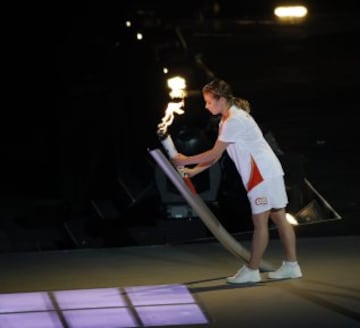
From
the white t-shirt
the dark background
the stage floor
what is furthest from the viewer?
the dark background

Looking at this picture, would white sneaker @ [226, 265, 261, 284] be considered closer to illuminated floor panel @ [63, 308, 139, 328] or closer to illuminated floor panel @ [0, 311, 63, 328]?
illuminated floor panel @ [63, 308, 139, 328]

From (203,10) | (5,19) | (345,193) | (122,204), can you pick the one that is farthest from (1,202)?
(203,10)

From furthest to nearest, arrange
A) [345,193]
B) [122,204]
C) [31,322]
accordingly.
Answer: [122,204]
[345,193]
[31,322]

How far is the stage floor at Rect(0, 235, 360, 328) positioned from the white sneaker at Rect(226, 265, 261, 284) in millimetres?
82

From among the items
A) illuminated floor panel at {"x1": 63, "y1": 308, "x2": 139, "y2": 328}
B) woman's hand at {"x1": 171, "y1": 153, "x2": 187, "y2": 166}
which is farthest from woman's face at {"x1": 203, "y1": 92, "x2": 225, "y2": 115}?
illuminated floor panel at {"x1": 63, "y1": 308, "x2": 139, "y2": 328}

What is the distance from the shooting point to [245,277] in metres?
9.88

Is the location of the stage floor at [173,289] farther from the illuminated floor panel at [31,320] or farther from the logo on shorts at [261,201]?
the logo on shorts at [261,201]

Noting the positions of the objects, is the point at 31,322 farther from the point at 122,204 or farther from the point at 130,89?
the point at 130,89

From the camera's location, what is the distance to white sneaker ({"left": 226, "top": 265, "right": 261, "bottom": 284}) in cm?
987

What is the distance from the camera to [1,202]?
17.5 meters

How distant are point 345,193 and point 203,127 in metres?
2.78

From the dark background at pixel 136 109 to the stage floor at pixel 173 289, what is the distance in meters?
1.40

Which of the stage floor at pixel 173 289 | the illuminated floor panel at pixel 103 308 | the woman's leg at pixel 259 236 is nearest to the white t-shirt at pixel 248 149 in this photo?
the woman's leg at pixel 259 236

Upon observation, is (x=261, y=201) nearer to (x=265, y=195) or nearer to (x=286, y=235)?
(x=265, y=195)
